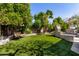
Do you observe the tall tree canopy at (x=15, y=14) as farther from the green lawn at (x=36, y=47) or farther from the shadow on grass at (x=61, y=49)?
the shadow on grass at (x=61, y=49)

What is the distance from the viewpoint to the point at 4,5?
11.8 ft

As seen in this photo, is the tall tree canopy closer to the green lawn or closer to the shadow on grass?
the green lawn

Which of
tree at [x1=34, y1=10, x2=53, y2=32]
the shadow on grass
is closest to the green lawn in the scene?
the shadow on grass

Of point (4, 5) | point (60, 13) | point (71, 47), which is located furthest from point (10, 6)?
point (71, 47)

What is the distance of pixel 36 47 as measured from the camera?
364 centimetres

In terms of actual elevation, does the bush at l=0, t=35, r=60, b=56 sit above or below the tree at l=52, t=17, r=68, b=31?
below

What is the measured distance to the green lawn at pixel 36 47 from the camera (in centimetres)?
361

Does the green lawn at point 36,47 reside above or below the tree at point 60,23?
below

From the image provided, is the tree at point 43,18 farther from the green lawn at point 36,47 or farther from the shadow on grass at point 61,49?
the shadow on grass at point 61,49

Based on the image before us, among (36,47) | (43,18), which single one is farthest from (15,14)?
(36,47)

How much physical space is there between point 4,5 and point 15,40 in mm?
482

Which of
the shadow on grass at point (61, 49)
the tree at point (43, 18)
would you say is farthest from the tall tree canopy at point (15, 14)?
the shadow on grass at point (61, 49)

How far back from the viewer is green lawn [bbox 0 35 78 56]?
3607 millimetres

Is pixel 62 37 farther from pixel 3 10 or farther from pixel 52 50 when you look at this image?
pixel 3 10
